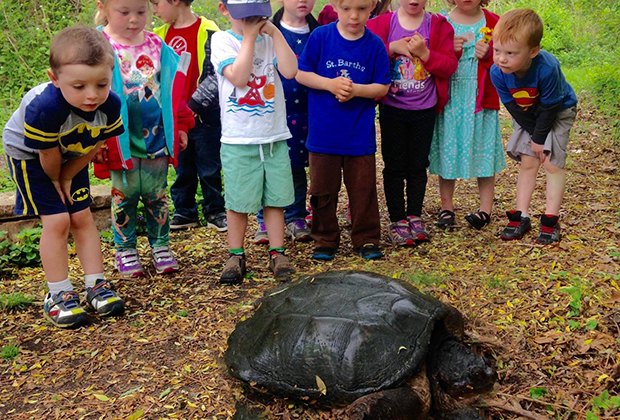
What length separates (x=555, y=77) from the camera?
4.48 meters

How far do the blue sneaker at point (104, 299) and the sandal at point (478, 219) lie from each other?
283 cm

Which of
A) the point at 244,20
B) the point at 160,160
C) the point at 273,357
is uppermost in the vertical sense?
the point at 244,20

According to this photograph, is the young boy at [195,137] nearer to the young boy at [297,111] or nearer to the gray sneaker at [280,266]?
the young boy at [297,111]

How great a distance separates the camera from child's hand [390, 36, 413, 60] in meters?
4.78

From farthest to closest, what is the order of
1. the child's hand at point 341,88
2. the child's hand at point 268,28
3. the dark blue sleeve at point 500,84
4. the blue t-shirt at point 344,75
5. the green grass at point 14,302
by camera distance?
the dark blue sleeve at point 500,84, the blue t-shirt at point 344,75, the child's hand at point 341,88, the green grass at point 14,302, the child's hand at point 268,28

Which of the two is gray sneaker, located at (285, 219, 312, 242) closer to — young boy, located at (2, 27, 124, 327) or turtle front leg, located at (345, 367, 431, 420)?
young boy, located at (2, 27, 124, 327)

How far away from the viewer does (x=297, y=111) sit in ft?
17.0

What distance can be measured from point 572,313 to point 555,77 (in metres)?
1.73

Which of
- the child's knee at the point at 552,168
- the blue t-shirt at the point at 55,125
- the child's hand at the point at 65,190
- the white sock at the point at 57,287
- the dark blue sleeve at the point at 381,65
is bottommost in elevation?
the white sock at the point at 57,287

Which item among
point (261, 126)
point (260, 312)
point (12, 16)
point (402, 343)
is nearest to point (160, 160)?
point (261, 126)

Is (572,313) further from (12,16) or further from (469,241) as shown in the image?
(12,16)

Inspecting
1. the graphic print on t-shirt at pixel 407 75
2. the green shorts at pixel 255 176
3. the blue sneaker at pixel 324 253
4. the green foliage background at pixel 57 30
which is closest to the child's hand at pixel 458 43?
the graphic print on t-shirt at pixel 407 75

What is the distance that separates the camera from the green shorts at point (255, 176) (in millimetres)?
4391

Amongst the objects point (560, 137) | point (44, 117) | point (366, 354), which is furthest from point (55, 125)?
point (560, 137)
